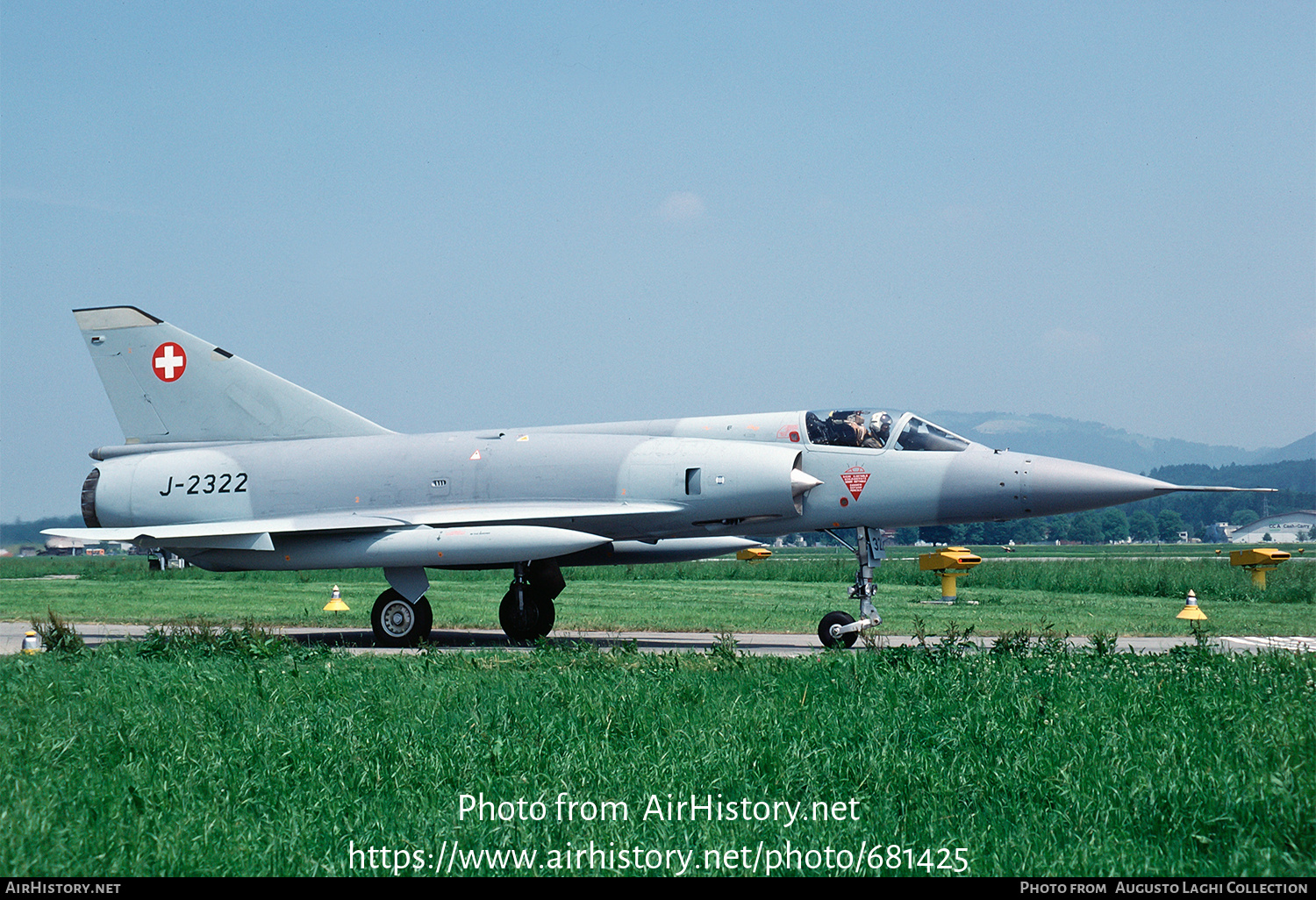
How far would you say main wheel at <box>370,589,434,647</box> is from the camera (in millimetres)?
14484

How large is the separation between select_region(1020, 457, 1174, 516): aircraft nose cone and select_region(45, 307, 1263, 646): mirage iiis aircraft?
0.02 meters

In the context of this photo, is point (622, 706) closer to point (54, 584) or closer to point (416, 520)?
point (416, 520)

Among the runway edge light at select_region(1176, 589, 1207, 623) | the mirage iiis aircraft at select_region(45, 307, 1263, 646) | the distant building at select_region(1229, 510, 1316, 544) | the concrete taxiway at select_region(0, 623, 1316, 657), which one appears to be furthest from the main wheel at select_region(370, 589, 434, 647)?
the distant building at select_region(1229, 510, 1316, 544)

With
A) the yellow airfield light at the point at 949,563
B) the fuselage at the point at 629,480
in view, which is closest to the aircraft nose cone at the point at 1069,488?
the fuselage at the point at 629,480

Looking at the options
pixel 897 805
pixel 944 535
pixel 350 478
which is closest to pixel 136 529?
pixel 350 478

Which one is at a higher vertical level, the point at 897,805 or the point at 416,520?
the point at 416,520

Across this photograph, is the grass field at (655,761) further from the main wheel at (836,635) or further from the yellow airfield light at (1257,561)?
the yellow airfield light at (1257,561)

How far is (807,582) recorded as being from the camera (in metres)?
29.5

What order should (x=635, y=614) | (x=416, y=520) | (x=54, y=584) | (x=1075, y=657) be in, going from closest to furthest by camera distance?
(x=1075, y=657)
(x=416, y=520)
(x=635, y=614)
(x=54, y=584)

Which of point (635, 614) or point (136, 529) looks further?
point (635, 614)

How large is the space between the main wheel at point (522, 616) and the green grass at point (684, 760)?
614cm

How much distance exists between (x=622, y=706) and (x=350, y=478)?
378 inches

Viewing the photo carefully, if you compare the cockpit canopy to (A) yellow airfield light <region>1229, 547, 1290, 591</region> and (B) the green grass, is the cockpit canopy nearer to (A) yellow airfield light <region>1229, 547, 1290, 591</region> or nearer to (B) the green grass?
(B) the green grass
